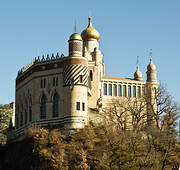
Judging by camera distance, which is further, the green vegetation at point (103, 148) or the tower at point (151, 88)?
the tower at point (151, 88)

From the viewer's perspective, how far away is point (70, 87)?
228ft

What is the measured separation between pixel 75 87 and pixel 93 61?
526 inches

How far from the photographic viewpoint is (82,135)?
6512cm

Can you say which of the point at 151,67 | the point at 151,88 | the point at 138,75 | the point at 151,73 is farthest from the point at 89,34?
the point at 151,88

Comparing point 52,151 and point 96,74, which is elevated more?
point 96,74

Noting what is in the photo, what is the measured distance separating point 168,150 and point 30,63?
29795 millimetres

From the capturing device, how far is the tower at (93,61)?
79.2 m

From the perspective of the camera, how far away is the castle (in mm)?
69438

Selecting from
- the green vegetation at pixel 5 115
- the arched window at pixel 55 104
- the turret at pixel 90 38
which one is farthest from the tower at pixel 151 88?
the green vegetation at pixel 5 115

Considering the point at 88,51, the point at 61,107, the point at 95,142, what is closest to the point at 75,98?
the point at 61,107

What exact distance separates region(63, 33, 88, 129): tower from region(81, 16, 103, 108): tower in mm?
7763

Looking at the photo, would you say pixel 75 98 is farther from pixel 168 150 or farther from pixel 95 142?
pixel 168 150

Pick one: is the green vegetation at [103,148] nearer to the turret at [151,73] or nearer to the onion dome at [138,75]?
the turret at [151,73]

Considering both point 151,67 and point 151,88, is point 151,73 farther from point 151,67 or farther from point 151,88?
point 151,88
